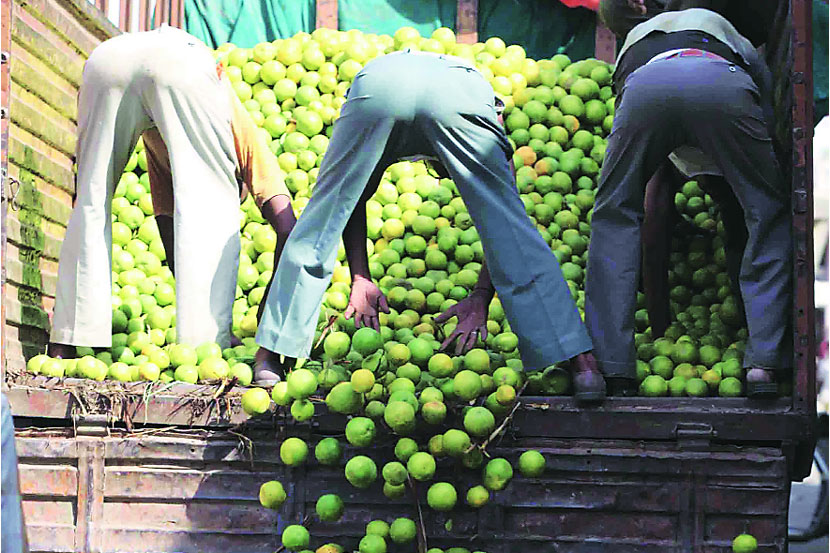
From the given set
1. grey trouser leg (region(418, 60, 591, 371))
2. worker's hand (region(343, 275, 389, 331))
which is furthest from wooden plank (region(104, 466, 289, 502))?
grey trouser leg (region(418, 60, 591, 371))

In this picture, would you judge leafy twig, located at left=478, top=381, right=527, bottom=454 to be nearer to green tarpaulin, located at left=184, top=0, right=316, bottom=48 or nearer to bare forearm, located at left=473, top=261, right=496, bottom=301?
bare forearm, located at left=473, top=261, right=496, bottom=301

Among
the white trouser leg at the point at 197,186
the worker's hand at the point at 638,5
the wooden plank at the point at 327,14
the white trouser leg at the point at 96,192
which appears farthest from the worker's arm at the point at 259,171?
the wooden plank at the point at 327,14

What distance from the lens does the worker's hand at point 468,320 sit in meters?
3.41

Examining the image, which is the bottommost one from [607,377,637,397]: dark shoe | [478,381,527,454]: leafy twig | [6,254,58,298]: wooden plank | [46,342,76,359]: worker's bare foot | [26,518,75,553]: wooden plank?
[26,518,75,553]: wooden plank

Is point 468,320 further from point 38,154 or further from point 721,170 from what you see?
point 38,154

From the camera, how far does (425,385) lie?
316 centimetres

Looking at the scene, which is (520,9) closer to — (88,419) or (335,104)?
(335,104)

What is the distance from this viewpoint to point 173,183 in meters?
3.79

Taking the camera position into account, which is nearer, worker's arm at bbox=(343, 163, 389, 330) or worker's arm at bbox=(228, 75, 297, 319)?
worker's arm at bbox=(343, 163, 389, 330)

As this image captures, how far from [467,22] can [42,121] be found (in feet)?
8.24

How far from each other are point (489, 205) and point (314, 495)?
100 cm

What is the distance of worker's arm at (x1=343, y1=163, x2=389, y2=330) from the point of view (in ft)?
11.3

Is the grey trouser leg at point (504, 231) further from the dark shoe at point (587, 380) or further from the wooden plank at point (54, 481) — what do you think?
the wooden plank at point (54, 481)

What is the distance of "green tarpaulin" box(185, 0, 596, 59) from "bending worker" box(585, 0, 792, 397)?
2540 millimetres
